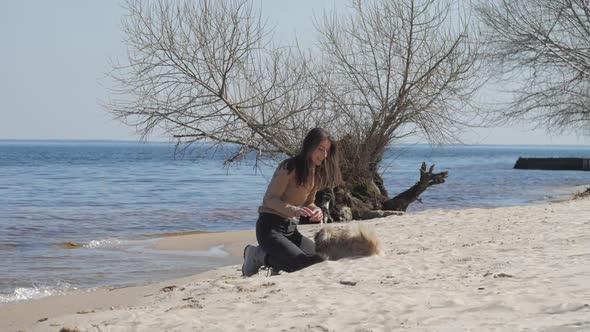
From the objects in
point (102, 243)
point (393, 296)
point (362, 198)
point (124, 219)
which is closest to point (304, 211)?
point (393, 296)

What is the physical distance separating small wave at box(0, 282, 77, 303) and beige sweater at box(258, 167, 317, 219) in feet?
13.0

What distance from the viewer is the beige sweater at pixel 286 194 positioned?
866 centimetres

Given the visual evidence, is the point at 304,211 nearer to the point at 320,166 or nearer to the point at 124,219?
the point at 320,166

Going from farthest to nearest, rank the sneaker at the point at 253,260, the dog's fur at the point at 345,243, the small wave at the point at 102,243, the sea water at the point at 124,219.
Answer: the small wave at the point at 102,243, the sea water at the point at 124,219, the dog's fur at the point at 345,243, the sneaker at the point at 253,260

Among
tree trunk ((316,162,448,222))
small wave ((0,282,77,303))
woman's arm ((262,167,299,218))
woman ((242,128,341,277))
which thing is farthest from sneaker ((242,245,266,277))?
tree trunk ((316,162,448,222))

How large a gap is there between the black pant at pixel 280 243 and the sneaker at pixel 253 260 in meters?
0.15

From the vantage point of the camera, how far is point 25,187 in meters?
39.1

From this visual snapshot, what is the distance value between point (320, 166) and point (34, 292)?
489cm

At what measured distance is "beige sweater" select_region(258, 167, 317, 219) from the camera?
8.66m

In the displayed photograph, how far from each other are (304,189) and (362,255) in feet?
4.47

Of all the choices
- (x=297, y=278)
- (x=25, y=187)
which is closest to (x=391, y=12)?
(x=297, y=278)

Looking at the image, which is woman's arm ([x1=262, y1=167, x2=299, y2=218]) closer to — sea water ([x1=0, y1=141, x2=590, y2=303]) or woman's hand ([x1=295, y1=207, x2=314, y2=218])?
woman's hand ([x1=295, y1=207, x2=314, y2=218])

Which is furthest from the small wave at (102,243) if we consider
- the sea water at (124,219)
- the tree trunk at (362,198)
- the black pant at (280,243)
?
the black pant at (280,243)

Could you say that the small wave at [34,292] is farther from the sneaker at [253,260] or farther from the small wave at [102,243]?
the small wave at [102,243]
